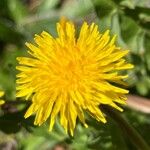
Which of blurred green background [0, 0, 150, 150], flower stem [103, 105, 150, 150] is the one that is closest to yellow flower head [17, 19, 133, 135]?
flower stem [103, 105, 150, 150]

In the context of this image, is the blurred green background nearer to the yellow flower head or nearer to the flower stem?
the flower stem

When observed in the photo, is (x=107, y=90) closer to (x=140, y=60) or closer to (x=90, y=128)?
(x=90, y=128)

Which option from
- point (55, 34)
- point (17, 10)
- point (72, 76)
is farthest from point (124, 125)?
point (17, 10)

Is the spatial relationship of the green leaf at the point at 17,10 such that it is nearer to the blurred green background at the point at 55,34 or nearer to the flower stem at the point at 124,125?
the blurred green background at the point at 55,34

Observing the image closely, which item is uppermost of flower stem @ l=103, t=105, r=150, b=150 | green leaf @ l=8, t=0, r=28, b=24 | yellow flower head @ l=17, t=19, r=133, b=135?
green leaf @ l=8, t=0, r=28, b=24

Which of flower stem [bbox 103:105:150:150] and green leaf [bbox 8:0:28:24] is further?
green leaf [bbox 8:0:28:24]

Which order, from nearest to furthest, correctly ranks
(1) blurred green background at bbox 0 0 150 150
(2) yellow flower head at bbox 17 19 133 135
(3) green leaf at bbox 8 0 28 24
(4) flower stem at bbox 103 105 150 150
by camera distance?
(2) yellow flower head at bbox 17 19 133 135 → (4) flower stem at bbox 103 105 150 150 → (1) blurred green background at bbox 0 0 150 150 → (3) green leaf at bbox 8 0 28 24

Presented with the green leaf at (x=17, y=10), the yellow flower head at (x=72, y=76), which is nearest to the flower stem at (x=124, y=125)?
the yellow flower head at (x=72, y=76)
